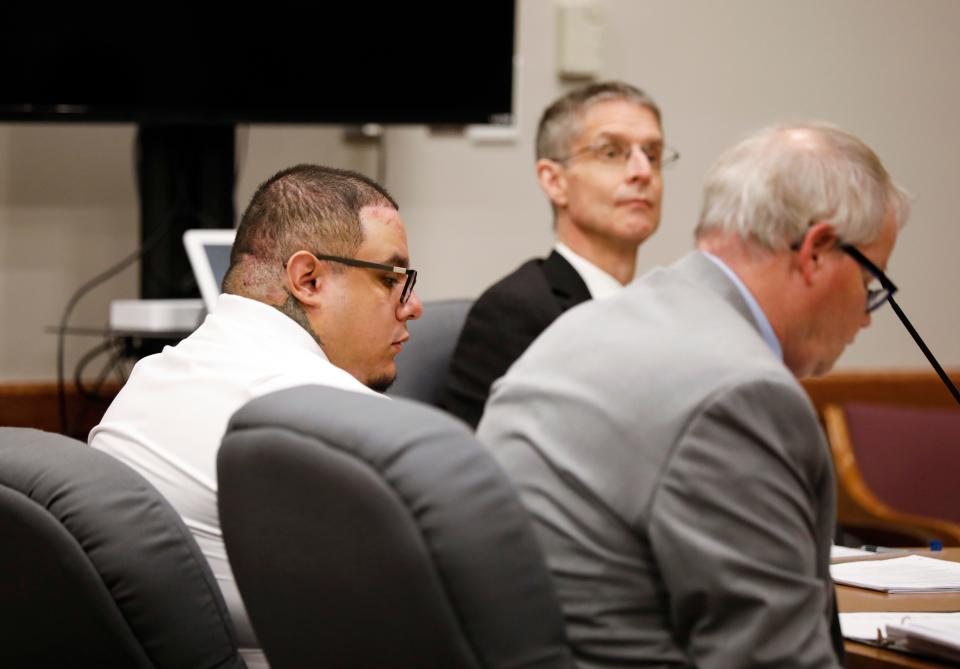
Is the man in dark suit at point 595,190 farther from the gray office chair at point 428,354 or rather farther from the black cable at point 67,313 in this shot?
the black cable at point 67,313

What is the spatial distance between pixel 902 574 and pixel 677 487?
2.61 ft

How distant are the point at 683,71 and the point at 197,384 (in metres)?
3.03

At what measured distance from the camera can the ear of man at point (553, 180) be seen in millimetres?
3303

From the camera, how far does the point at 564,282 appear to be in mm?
3035

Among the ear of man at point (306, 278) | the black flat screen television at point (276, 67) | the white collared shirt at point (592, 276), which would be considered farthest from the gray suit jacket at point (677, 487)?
the black flat screen television at point (276, 67)

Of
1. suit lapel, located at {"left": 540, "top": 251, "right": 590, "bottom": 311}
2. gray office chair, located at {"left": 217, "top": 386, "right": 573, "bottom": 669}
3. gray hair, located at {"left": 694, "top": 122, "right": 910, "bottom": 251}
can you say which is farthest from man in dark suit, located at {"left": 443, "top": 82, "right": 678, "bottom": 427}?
gray office chair, located at {"left": 217, "top": 386, "right": 573, "bottom": 669}

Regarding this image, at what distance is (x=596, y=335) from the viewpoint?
1.39m

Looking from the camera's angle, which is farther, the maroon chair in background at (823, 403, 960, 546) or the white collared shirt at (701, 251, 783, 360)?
the maroon chair in background at (823, 403, 960, 546)

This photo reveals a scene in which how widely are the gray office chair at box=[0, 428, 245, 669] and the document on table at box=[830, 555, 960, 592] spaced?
86 centimetres

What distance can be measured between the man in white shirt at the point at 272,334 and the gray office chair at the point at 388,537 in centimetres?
41

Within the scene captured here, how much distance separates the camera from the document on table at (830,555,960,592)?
1794 mm

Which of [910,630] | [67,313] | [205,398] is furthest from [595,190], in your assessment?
[910,630]

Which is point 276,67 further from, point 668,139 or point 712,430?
point 712,430

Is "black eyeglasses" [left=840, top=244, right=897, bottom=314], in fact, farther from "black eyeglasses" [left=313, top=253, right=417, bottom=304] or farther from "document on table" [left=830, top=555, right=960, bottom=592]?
"black eyeglasses" [left=313, top=253, right=417, bottom=304]
